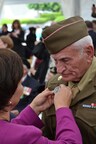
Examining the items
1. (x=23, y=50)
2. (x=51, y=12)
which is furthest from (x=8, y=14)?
(x=23, y=50)

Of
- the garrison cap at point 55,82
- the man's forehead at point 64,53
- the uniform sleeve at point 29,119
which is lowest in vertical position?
the uniform sleeve at point 29,119

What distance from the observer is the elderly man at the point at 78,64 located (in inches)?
62.6

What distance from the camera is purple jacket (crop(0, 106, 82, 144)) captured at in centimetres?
140

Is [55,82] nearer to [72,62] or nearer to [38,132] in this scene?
[72,62]

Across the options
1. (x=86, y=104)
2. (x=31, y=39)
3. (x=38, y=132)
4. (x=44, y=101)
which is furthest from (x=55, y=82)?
(x=31, y=39)

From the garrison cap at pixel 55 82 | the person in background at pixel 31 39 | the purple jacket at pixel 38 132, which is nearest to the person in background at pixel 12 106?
the purple jacket at pixel 38 132

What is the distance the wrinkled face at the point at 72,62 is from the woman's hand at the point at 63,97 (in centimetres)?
6

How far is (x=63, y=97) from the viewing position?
1585 millimetres

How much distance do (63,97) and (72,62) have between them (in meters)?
0.16

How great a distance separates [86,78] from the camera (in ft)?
5.34

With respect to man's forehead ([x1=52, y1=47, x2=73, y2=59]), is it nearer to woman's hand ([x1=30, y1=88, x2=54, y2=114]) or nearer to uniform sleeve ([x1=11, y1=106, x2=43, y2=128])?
woman's hand ([x1=30, y1=88, x2=54, y2=114])

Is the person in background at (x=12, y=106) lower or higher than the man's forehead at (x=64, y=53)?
lower

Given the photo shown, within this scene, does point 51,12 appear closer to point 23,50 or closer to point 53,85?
point 23,50

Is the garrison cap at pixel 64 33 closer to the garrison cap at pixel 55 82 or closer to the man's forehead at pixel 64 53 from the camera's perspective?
the man's forehead at pixel 64 53
